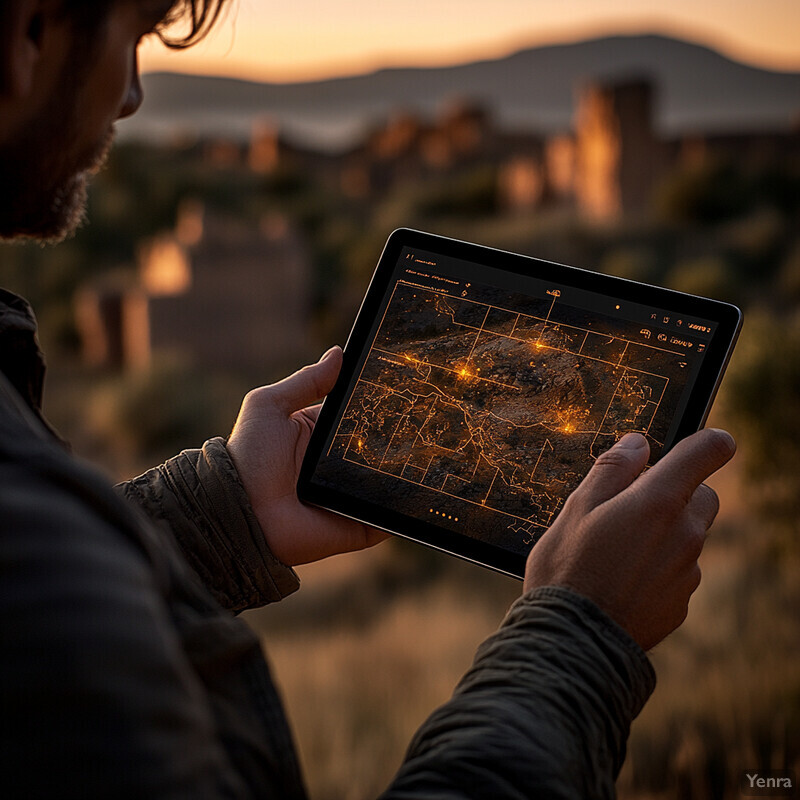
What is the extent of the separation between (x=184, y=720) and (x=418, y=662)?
15.0 feet

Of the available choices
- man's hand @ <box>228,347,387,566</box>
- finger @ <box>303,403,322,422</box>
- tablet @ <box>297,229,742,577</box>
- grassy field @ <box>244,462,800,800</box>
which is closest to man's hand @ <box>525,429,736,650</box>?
tablet @ <box>297,229,742,577</box>

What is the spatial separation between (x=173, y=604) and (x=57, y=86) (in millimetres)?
539

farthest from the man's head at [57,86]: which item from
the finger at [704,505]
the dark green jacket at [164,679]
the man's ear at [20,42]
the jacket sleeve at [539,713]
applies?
the finger at [704,505]

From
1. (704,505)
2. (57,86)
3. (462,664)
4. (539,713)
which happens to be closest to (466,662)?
(462,664)

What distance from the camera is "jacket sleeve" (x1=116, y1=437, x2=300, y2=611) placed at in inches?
58.4

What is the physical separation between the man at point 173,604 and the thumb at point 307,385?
0.86 ft

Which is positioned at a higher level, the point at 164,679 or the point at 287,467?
the point at 164,679

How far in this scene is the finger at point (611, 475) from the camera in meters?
1.19

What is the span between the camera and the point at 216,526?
151 centimetres

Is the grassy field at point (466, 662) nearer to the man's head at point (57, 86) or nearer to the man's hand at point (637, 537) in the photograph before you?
the man's hand at point (637, 537)

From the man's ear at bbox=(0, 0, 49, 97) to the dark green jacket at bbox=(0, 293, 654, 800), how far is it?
29 centimetres

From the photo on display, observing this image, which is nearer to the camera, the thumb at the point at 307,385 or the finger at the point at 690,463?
the finger at the point at 690,463

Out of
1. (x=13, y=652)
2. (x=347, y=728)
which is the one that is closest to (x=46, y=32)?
(x=13, y=652)

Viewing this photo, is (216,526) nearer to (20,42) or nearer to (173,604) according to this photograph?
(173,604)
